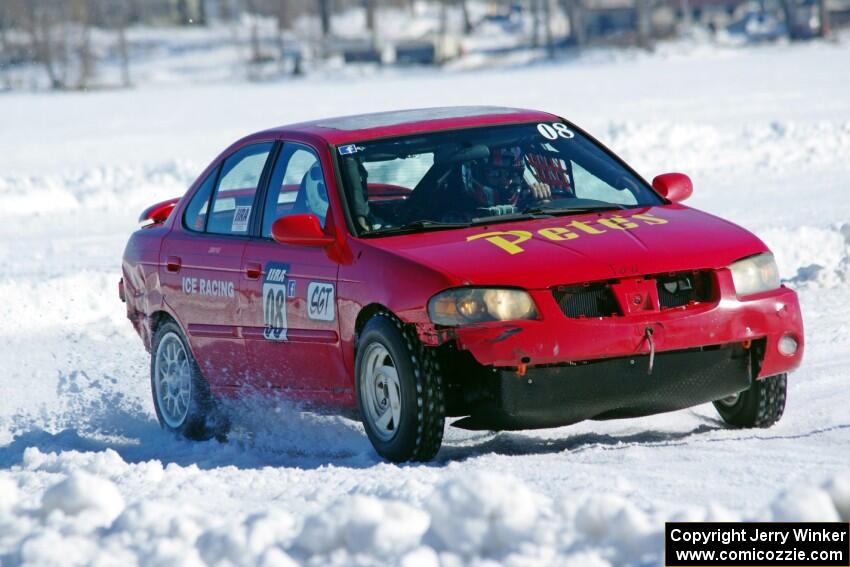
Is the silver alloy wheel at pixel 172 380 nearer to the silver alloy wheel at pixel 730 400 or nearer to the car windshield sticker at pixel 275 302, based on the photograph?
the car windshield sticker at pixel 275 302

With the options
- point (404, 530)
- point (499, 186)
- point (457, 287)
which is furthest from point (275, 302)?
point (404, 530)

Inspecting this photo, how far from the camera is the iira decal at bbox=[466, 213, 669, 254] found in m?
6.04

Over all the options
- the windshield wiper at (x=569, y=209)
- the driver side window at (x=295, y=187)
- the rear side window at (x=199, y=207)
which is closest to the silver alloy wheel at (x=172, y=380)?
the rear side window at (x=199, y=207)

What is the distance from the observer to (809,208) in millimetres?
15148

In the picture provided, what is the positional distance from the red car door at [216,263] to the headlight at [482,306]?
66.6 inches

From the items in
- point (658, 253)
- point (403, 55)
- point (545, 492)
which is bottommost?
point (403, 55)

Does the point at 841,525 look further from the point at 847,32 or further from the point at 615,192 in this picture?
the point at 847,32

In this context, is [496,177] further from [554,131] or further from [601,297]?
[601,297]

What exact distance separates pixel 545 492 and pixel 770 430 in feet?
5.88

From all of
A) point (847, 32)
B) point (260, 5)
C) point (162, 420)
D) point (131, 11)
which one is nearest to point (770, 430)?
point (162, 420)

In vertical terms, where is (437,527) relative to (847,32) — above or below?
above

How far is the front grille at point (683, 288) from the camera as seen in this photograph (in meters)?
5.84

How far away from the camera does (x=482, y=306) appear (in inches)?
224

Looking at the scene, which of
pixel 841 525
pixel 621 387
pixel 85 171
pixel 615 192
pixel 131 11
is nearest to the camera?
pixel 841 525
